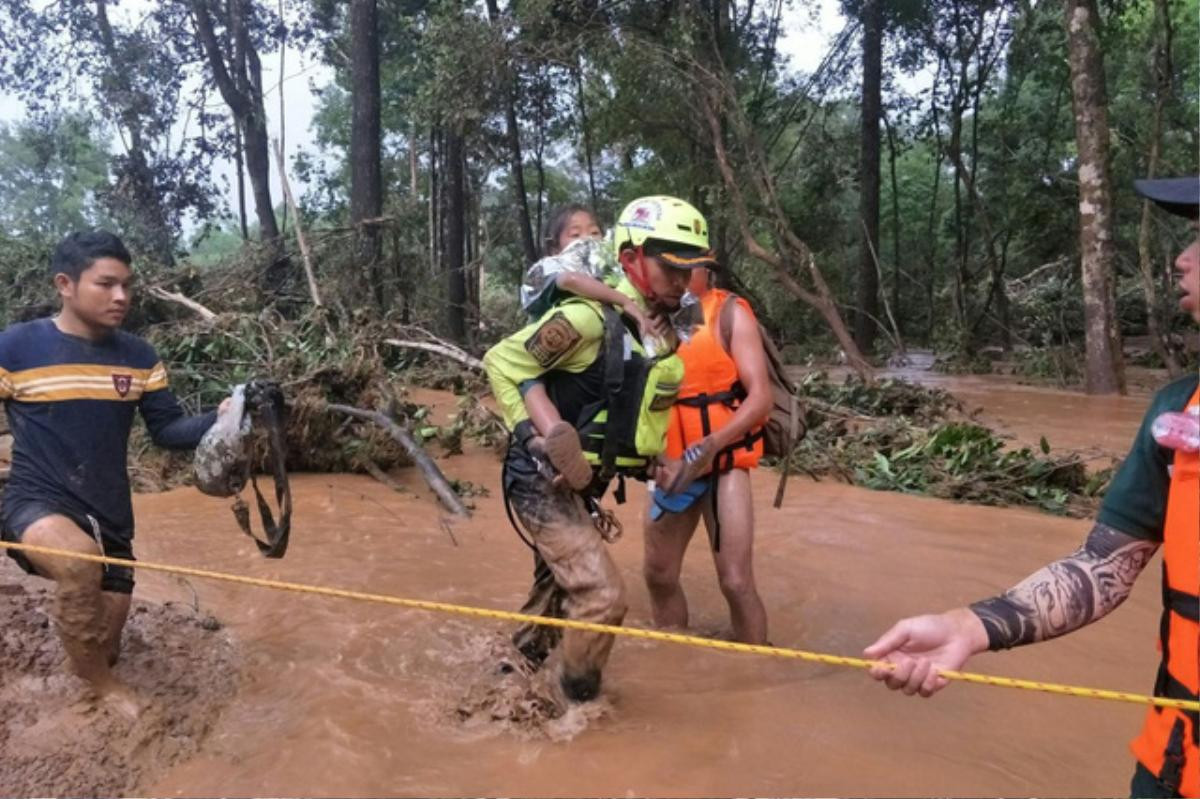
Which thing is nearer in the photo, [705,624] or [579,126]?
[705,624]

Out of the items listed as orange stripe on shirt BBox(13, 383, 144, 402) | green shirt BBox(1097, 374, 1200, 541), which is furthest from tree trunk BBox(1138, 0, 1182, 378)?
orange stripe on shirt BBox(13, 383, 144, 402)

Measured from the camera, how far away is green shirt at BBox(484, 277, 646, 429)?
3328 mm

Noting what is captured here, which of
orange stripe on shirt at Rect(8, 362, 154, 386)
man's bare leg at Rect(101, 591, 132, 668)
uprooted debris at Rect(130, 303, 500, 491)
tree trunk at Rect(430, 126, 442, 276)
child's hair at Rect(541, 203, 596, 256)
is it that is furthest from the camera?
tree trunk at Rect(430, 126, 442, 276)

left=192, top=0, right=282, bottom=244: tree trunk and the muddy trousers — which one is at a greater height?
left=192, top=0, right=282, bottom=244: tree trunk

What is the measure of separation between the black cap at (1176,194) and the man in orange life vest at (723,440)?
233 cm

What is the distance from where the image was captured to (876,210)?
20297 mm

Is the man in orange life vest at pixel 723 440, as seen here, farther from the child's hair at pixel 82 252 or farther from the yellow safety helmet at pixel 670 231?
the child's hair at pixel 82 252

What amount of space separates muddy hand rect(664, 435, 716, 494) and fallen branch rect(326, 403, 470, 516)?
325cm

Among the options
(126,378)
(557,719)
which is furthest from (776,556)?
(126,378)

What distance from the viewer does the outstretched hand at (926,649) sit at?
70.8 inches

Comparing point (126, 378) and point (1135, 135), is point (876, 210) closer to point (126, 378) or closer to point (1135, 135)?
point (1135, 135)

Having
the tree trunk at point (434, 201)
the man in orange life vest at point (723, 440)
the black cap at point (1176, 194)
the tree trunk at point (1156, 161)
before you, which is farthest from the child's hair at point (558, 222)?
the tree trunk at point (434, 201)

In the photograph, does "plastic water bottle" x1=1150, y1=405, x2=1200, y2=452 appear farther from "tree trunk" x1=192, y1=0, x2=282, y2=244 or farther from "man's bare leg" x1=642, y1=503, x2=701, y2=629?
"tree trunk" x1=192, y1=0, x2=282, y2=244

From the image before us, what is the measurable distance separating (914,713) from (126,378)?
320cm
